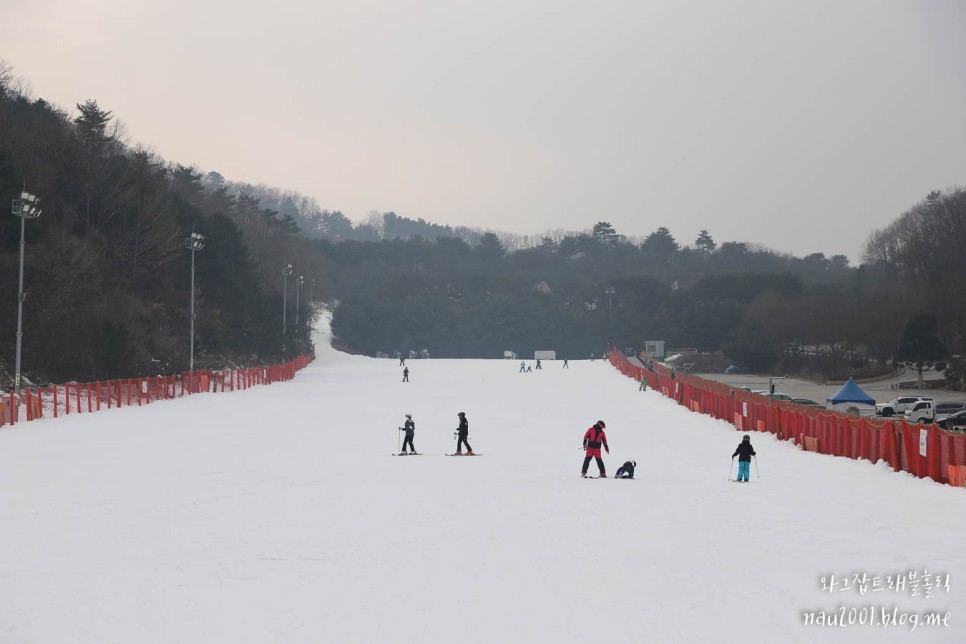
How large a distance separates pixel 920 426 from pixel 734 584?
12782mm

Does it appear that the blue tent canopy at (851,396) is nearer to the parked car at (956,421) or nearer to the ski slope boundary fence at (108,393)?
the parked car at (956,421)

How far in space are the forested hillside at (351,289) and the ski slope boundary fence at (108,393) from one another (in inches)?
119

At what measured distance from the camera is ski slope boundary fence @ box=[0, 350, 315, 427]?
36125 millimetres

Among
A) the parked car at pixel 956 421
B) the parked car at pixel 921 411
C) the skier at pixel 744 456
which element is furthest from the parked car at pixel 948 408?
the skier at pixel 744 456

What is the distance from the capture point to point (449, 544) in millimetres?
14875

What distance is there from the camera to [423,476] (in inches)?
920

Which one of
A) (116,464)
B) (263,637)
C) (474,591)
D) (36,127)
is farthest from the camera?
(36,127)

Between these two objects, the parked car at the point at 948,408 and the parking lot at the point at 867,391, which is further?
the parking lot at the point at 867,391

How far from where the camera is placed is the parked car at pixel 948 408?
172 feet

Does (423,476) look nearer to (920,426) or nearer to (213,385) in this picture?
(920,426)

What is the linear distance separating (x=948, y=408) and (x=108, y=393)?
3916 cm

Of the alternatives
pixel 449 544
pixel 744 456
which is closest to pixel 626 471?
pixel 744 456

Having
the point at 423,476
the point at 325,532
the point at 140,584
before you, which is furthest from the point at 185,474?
the point at 140,584

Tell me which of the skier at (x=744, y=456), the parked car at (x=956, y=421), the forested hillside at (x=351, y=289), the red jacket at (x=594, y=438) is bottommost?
the parked car at (x=956, y=421)
